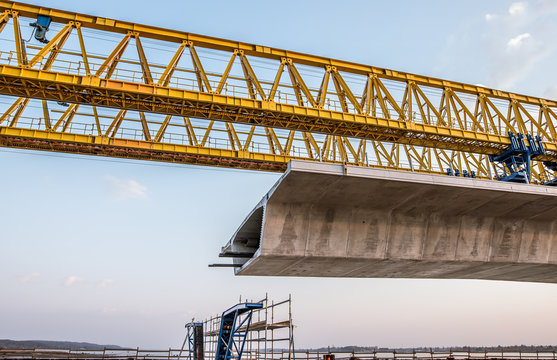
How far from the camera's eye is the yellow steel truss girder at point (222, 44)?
76.1 ft

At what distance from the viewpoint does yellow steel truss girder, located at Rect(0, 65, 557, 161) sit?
69.9 feet

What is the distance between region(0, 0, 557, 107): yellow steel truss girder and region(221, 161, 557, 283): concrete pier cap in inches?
559

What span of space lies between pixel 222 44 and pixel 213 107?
4352 millimetres

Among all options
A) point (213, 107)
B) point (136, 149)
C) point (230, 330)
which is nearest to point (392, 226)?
point (230, 330)

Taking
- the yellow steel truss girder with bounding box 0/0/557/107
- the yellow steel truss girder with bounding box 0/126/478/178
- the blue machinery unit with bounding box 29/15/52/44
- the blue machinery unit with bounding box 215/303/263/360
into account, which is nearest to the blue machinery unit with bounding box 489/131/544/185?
the yellow steel truss girder with bounding box 0/0/557/107

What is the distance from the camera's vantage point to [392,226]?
43.5ft

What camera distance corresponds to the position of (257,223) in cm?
1416

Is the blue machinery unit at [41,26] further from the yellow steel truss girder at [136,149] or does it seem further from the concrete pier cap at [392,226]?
the concrete pier cap at [392,226]

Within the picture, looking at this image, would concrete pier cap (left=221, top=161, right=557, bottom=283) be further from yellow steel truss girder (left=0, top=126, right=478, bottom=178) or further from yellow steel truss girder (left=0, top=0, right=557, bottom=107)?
yellow steel truss girder (left=0, top=0, right=557, bottom=107)

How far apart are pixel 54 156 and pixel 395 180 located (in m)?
23.0

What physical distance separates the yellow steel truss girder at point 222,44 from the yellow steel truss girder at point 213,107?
12.4 feet

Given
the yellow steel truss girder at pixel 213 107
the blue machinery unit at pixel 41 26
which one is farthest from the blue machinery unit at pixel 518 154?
the blue machinery unit at pixel 41 26

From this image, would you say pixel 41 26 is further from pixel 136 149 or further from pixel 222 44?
pixel 222 44

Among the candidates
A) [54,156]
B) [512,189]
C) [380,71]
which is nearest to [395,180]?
[512,189]
